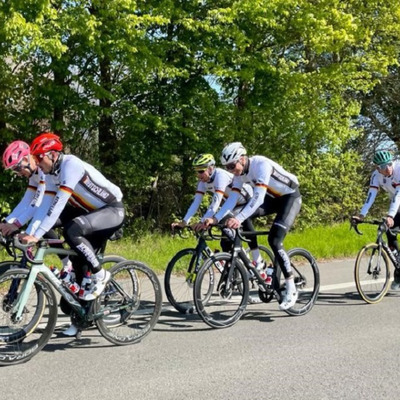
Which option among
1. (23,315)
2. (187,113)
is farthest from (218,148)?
(23,315)

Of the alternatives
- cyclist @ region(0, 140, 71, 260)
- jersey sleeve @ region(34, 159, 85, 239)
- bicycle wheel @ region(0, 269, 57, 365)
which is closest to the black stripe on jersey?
jersey sleeve @ region(34, 159, 85, 239)

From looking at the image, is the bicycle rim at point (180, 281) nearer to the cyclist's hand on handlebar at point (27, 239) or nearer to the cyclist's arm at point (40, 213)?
the cyclist's arm at point (40, 213)

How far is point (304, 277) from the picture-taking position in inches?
280

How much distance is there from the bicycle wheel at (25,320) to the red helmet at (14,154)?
3.58 feet

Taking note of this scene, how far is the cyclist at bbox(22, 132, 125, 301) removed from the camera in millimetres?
5125

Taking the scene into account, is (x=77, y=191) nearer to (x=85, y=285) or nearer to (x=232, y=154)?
(x=85, y=285)

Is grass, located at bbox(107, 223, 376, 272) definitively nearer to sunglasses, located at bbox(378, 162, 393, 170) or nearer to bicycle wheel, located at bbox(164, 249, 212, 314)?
bicycle wheel, located at bbox(164, 249, 212, 314)

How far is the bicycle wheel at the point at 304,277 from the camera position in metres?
7.05

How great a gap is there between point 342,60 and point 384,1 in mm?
2345

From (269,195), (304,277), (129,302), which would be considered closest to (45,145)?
(129,302)

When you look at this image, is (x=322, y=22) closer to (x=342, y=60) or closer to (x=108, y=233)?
(x=342, y=60)

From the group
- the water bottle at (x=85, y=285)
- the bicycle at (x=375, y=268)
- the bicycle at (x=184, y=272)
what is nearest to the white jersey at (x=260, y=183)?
the bicycle at (x=184, y=272)

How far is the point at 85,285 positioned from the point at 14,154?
143cm

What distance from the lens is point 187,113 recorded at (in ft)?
50.7
